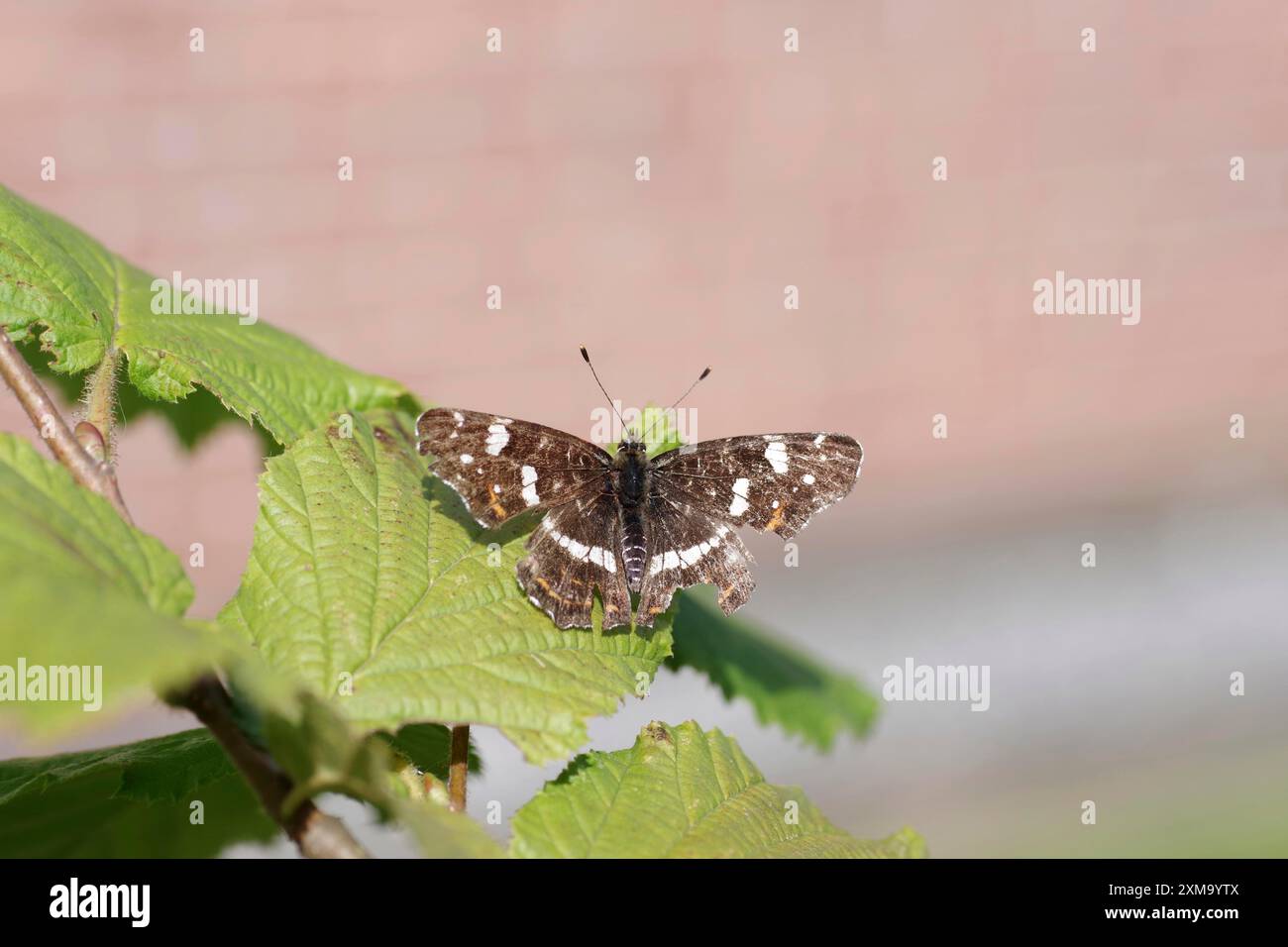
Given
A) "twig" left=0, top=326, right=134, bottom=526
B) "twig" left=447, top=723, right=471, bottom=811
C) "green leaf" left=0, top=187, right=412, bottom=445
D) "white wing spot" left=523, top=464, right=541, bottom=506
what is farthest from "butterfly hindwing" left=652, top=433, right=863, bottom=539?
"twig" left=0, top=326, right=134, bottom=526

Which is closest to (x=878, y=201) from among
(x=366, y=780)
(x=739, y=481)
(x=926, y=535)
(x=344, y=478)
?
(x=926, y=535)

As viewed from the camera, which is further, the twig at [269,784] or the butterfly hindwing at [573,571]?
the butterfly hindwing at [573,571]

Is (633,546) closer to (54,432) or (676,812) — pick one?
(676,812)

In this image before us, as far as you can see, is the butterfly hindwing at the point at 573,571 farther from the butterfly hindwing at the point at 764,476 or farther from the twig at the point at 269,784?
the twig at the point at 269,784

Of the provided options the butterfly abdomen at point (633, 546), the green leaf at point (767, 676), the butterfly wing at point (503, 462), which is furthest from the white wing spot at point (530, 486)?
the green leaf at point (767, 676)

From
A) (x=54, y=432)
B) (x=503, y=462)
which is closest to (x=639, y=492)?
(x=503, y=462)

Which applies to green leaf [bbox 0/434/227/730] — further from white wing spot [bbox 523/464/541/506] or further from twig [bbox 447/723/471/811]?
white wing spot [bbox 523/464/541/506]
